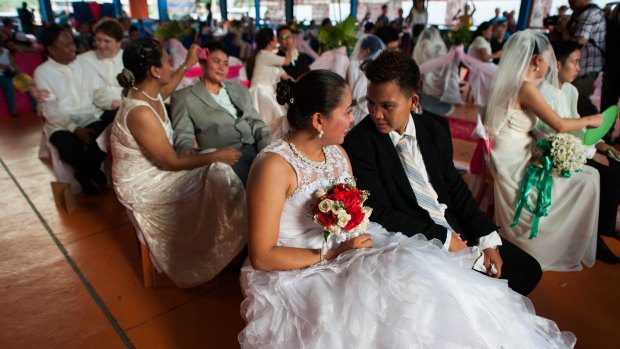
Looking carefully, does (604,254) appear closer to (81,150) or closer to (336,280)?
(336,280)

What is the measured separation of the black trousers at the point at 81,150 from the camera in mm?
3600

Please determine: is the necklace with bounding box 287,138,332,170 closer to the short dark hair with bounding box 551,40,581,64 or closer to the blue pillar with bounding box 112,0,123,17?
the short dark hair with bounding box 551,40,581,64

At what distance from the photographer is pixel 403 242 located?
154 cm

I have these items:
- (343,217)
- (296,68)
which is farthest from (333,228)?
(296,68)

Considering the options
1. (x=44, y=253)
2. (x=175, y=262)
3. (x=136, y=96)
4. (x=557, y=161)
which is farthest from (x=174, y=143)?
(x=557, y=161)

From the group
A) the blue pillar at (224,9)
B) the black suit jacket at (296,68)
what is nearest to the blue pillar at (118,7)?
the blue pillar at (224,9)

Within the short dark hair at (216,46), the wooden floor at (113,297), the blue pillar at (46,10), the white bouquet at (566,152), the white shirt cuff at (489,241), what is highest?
the blue pillar at (46,10)

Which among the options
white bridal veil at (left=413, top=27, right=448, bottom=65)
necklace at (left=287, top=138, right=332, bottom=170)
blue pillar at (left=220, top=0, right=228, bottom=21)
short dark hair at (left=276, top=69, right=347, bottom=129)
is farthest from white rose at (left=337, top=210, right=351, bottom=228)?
blue pillar at (left=220, top=0, right=228, bottom=21)

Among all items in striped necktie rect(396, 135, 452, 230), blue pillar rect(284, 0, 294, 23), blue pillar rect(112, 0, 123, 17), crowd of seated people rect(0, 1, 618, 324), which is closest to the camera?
crowd of seated people rect(0, 1, 618, 324)

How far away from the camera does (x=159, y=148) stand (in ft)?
7.47

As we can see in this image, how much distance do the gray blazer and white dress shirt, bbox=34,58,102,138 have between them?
147 cm

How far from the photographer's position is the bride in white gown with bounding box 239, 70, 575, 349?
50.2 inches

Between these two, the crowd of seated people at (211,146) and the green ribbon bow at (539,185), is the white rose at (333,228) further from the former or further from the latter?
the green ribbon bow at (539,185)

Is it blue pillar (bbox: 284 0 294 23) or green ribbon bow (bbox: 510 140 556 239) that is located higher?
blue pillar (bbox: 284 0 294 23)
